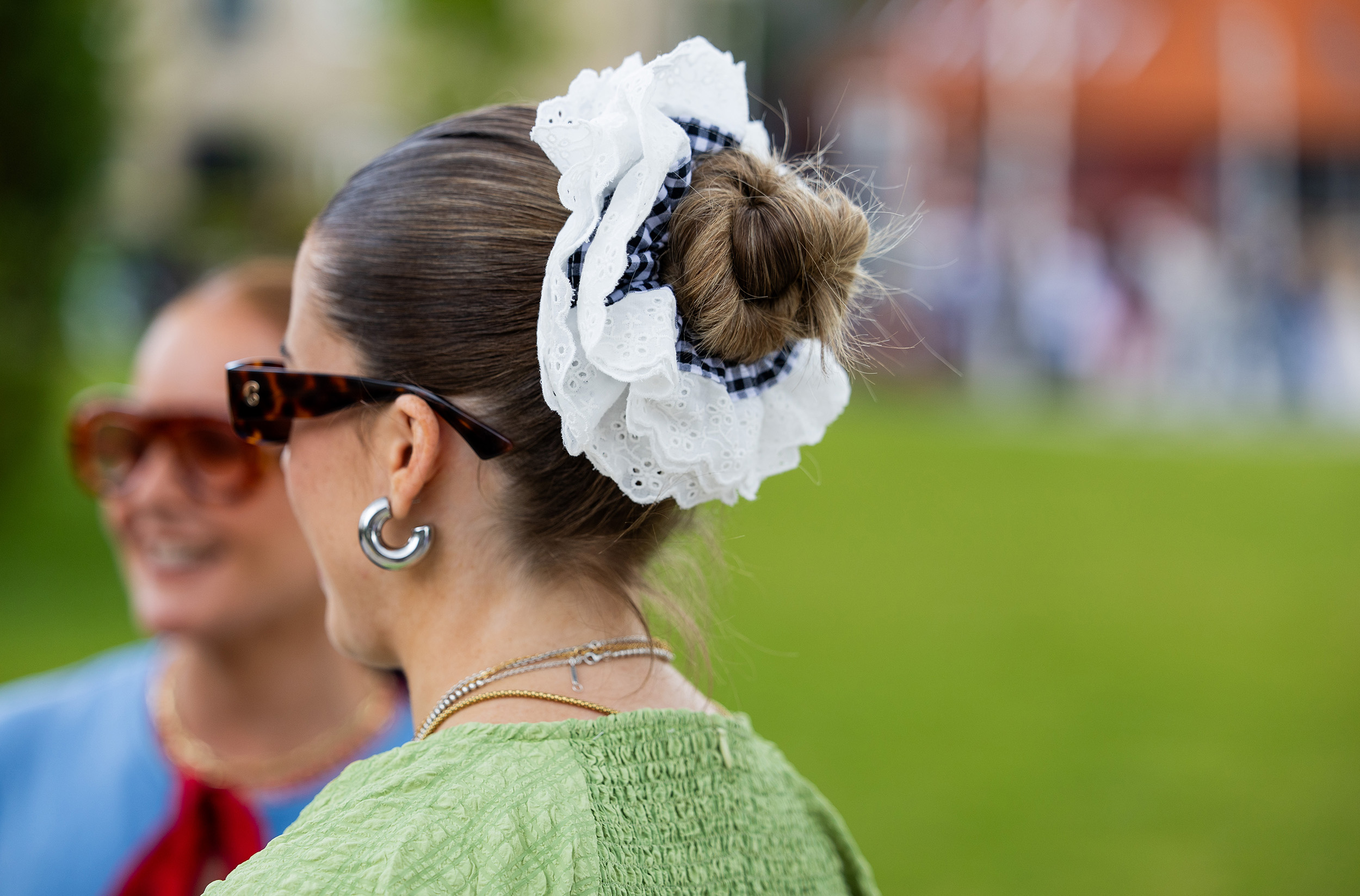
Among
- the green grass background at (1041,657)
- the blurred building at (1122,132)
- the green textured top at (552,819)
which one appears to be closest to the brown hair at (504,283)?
the green textured top at (552,819)

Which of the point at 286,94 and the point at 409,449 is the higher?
the point at 286,94

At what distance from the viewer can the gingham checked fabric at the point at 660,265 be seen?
1.36m

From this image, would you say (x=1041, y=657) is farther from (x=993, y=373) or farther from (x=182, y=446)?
(x=993, y=373)

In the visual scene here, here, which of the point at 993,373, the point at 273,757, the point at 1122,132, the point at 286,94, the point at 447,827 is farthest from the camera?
the point at 286,94

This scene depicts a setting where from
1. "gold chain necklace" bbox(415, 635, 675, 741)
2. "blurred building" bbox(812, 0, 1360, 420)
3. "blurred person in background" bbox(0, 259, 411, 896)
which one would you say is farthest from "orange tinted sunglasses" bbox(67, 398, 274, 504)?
"blurred building" bbox(812, 0, 1360, 420)

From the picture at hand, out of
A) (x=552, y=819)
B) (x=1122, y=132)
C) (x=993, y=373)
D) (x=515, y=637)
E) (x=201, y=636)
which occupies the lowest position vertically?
(x=993, y=373)

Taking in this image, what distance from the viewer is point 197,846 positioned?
2121mm

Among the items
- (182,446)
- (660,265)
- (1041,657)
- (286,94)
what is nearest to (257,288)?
(182,446)

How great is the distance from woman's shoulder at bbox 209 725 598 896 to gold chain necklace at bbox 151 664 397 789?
124 centimetres

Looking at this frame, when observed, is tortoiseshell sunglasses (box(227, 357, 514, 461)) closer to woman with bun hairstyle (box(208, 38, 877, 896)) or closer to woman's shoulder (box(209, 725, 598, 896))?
woman with bun hairstyle (box(208, 38, 877, 896))

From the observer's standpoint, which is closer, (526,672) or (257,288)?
(526,672)

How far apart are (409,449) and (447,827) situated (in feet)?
1.49

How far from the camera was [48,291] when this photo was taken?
286 inches

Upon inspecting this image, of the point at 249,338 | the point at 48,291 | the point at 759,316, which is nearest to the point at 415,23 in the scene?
the point at 48,291
